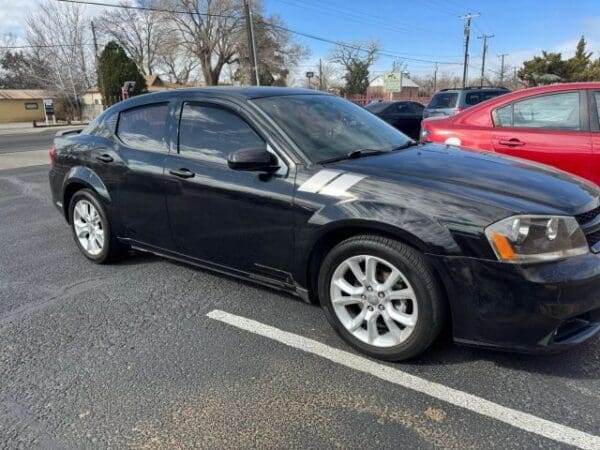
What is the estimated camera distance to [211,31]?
172 ft

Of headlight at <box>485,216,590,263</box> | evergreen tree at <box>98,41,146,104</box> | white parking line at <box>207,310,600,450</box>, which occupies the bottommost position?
white parking line at <box>207,310,600,450</box>

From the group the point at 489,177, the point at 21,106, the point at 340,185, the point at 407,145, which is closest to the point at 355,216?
the point at 340,185

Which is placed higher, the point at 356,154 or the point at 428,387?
the point at 356,154

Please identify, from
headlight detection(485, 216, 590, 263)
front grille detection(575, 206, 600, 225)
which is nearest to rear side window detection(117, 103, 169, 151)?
headlight detection(485, 216, 590, 263)

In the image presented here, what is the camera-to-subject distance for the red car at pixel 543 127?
4395 millimetres

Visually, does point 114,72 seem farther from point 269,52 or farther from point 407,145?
point 407,145

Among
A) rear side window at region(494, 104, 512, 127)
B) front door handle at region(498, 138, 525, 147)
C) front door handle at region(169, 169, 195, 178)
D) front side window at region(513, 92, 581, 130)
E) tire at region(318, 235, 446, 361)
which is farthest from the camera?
rear side window at region(494, 104, 512, 127)

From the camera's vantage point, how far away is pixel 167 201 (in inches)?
142

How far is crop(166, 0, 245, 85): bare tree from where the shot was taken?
50656 mm

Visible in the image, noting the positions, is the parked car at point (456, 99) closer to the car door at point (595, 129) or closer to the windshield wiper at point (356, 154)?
the car door at point (595, 129)

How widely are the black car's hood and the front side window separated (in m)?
1.64

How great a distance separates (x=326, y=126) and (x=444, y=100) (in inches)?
389

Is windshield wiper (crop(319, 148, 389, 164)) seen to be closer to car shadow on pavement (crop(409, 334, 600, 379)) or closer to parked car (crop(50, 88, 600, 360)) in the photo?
parked car (crop(50, 88, 600, 360))

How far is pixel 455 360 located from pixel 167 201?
2.29 meters
